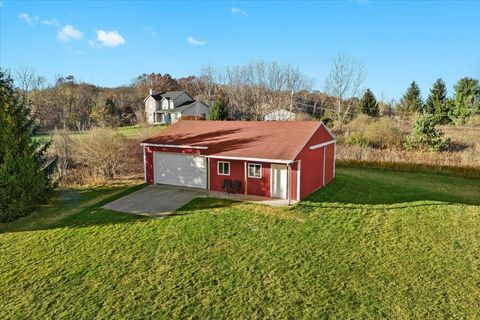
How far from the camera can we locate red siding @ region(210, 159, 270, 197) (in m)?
16.1

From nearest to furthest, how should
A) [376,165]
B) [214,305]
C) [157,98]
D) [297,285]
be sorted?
[214,305]
[297,285]
[376,165]
[157,98]

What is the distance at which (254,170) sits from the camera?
16312 millimetres

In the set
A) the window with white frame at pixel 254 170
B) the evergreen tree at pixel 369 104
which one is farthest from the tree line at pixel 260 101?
the window with white frame at pixel 254 170

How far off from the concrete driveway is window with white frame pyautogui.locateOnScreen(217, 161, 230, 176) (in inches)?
57.1

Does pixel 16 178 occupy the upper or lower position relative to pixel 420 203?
upper

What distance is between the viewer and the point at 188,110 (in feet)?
188

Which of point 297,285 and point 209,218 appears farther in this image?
point 209,218

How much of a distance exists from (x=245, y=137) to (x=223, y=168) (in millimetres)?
2469

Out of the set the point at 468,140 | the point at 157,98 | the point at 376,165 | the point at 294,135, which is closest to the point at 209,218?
the point at 294,135

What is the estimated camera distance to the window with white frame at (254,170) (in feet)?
53.1

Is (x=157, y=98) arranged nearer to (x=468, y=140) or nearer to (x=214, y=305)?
(x=468, y=140)

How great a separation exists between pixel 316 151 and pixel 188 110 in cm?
4252

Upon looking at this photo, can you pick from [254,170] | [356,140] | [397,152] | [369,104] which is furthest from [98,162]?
[369,104]

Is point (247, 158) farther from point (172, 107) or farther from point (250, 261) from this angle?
point (172, 107)
